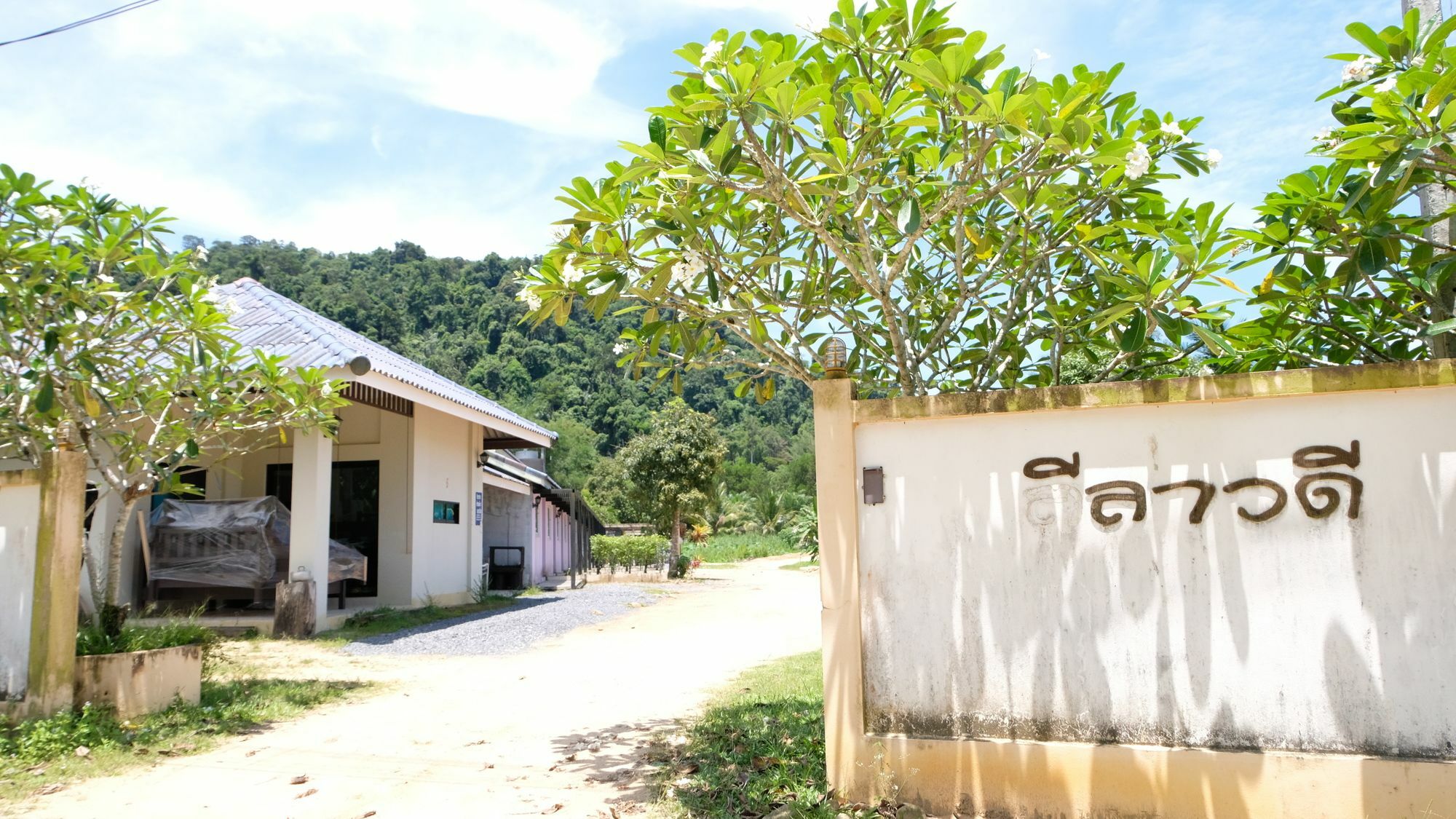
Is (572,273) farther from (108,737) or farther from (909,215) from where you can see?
(108,737)

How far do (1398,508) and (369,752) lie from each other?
18.6ft

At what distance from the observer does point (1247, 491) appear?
3963mm

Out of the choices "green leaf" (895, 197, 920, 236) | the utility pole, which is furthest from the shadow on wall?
"green leaf" (895, 197, 920, 236)

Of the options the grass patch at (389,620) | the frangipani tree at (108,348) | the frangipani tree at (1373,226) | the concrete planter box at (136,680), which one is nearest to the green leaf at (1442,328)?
the frangipani tree at (1373,226)

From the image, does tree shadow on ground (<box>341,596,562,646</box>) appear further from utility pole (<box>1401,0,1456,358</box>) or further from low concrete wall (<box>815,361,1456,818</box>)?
utility pole (<box>1401,0,1456,358</box>)

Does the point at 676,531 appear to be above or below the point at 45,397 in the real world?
below

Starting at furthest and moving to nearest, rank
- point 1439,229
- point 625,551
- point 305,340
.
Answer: point 625,551, point 305,340, point 1439,229

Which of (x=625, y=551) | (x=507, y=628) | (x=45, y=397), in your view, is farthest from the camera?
(x=625, y=551)

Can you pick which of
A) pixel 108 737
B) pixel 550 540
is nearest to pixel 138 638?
pixel 108 737

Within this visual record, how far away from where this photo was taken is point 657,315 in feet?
16.9

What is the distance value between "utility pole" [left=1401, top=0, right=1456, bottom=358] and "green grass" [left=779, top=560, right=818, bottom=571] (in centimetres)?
2506

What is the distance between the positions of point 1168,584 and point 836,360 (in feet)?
6.04

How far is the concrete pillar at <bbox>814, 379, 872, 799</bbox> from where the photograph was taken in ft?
14.1

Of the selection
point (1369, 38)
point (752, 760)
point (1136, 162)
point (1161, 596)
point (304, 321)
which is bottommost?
point (752, 760)
